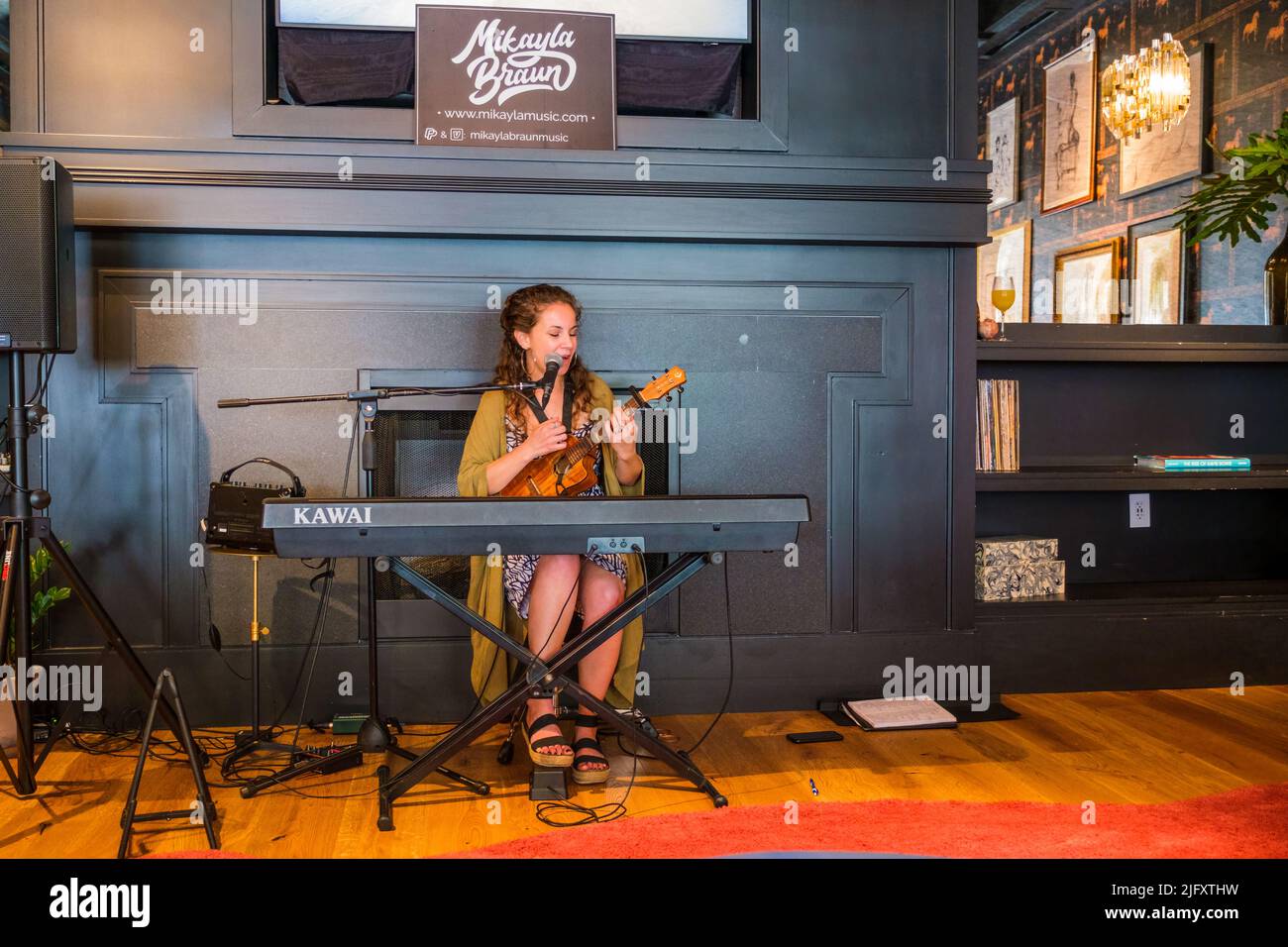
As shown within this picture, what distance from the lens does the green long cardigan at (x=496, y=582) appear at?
105 inches

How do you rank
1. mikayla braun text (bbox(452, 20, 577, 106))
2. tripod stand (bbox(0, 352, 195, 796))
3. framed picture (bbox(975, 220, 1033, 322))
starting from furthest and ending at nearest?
framed picture (bbox(975, 220, 1033, 322)) < mikayla braun text (bbox(452, 20, 577, 106)) < tripod stand (bbox(0, 352, 195, 796))

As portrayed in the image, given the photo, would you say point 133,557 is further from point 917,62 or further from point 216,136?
point 917,62

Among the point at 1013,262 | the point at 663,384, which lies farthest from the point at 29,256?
the point at 1013,262

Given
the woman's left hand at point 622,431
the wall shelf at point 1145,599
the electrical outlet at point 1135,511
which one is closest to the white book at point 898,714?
the wall shelf at point 1145,599

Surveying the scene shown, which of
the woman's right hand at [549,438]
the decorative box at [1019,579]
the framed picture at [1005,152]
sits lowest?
the decorative box at [1019,579]

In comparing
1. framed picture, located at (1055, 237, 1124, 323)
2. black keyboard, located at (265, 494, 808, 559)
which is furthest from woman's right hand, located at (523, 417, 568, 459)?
framed picture, located at (1055, 237, 1124, 323)

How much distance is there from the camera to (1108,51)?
5.40 meters

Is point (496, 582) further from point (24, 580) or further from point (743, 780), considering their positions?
point (24, 580)

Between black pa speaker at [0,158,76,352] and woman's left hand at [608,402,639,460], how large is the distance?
136 centimetres

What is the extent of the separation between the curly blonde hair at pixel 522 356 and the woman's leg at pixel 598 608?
0.44 m

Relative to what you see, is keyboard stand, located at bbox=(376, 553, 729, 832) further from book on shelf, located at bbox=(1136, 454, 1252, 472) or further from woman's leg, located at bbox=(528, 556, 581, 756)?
book on shelf, located at bbox=(1136, 454, 1252, 472)

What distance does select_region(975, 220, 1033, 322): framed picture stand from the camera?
20.2ft

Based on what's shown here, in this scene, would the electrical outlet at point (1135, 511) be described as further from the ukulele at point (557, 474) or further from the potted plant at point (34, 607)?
the potted plant at point (34, 607)

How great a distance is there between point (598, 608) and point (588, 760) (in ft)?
1.28
